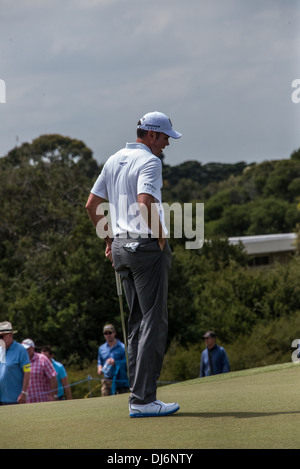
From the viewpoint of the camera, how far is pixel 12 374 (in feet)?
31.3

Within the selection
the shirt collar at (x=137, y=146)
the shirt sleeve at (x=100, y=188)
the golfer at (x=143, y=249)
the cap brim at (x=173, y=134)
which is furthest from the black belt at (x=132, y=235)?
the cap brim at (x=173, y=134)

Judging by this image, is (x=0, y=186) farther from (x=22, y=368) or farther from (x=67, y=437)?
(x=67, y=437)

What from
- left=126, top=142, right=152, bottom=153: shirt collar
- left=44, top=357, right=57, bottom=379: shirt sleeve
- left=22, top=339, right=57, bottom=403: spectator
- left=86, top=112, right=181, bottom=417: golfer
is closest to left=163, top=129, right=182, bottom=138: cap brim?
left=86, top=112, right=181, bottom=417: golfer

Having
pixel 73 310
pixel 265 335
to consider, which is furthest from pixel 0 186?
pixel 265 335

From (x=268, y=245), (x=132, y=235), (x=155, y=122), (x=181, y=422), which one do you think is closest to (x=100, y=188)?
(x=132, y=235)

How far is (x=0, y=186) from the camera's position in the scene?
48406 millimetres

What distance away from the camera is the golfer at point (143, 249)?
17.1ft

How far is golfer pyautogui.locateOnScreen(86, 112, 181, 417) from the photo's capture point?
5223 mm

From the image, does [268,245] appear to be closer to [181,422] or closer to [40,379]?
[40,379]

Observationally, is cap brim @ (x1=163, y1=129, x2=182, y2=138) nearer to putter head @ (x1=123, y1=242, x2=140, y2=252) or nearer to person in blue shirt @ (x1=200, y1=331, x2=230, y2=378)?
putter head @ (x1=123, y1=242, x2=140, y2=252)

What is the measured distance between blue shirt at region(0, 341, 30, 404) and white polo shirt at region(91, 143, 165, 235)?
14.8ft

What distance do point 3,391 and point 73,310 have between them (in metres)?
21.7

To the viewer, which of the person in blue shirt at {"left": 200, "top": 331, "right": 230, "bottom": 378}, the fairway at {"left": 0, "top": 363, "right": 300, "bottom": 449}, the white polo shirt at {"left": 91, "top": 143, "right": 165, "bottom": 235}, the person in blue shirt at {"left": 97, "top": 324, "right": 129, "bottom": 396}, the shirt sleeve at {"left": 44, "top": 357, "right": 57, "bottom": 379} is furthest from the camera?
the person in blue shirt at {"left": 97, "top": 324, "right": 129, "bottom": 396}

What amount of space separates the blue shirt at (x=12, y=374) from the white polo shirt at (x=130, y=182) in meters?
4.50
